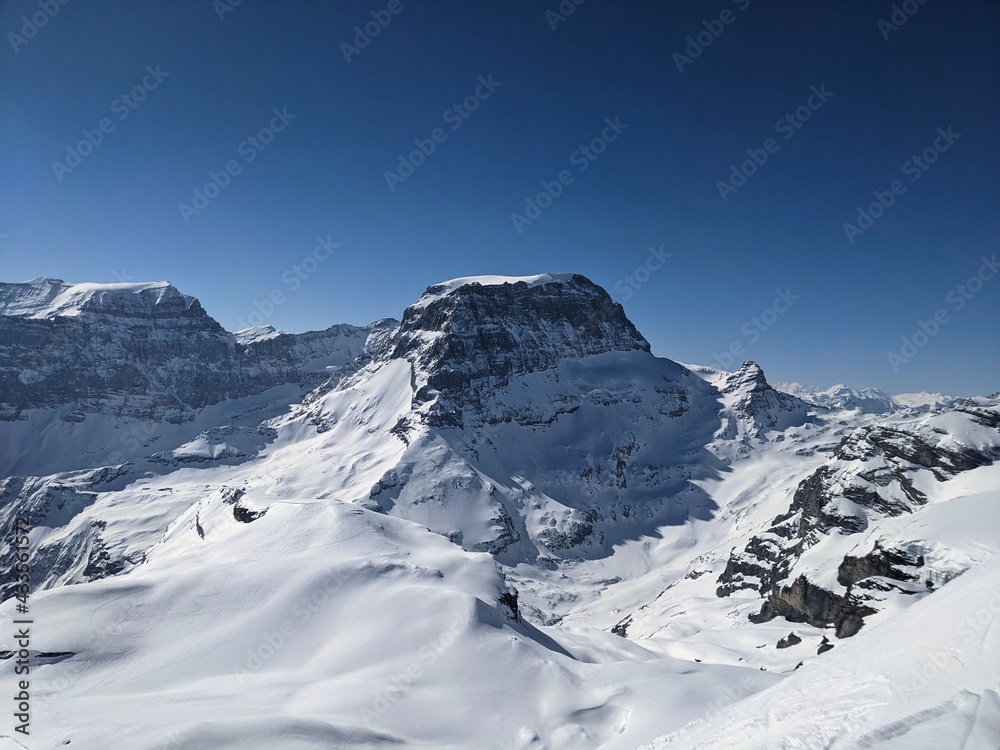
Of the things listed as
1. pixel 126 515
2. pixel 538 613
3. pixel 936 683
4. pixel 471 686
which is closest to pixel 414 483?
pixel 538 613

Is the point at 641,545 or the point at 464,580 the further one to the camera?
the point at 641,545

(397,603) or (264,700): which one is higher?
(397,603)

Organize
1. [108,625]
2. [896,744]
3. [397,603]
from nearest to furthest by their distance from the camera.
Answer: [896,744]
[108,625]
[397,603]

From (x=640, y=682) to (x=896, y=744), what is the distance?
95.7ft

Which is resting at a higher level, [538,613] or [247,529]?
[247,529]

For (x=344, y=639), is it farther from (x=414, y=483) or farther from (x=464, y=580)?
(x=414, y=483)

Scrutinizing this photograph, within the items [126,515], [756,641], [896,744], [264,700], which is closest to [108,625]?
[264,700]

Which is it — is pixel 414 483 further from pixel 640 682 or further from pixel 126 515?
pixel 640 682

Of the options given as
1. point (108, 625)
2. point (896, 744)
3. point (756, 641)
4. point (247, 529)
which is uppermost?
point (247, 529)

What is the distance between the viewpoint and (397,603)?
3809 centimetres

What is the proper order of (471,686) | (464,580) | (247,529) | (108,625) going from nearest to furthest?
1. (471,686)
2. (108,625)
3. (464,580)
4. (247,529)

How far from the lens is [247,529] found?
55.5 meters

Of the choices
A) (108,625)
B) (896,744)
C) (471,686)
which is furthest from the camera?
(108,625)

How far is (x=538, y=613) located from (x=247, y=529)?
218ft
